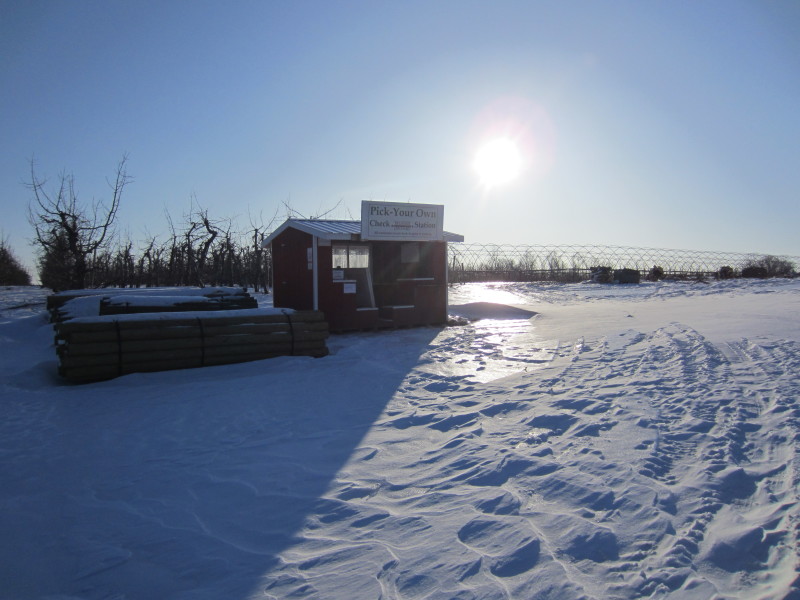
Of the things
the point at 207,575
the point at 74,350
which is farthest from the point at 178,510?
the point at 74,350

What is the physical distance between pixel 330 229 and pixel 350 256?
141cm

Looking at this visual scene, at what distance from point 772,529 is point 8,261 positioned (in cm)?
4531

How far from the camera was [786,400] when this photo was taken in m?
5.28

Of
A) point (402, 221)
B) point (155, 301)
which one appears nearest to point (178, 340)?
point (155, 301)

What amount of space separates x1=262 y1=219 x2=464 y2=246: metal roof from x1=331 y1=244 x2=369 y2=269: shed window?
0.57 m

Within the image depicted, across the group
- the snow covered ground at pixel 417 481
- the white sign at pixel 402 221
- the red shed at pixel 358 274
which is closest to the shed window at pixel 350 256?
the red shed at pixel 358 274

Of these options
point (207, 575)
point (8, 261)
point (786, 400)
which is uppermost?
point (8, 261)

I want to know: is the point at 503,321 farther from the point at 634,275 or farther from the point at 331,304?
the point at 634,275

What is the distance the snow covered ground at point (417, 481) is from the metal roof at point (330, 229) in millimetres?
5042

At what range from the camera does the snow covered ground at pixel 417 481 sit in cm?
292

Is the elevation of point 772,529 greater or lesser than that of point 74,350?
lesser

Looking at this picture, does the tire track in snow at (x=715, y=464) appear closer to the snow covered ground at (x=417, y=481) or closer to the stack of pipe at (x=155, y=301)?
the snow covered ground at (x=417, y=481)

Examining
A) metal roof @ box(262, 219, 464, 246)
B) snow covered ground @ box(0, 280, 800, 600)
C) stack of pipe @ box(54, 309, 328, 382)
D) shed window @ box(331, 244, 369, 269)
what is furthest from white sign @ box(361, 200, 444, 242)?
snow covered ground @ box(0, 280, 800, 600)

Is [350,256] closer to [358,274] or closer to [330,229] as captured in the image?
[358,274]
